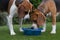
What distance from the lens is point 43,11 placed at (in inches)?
282

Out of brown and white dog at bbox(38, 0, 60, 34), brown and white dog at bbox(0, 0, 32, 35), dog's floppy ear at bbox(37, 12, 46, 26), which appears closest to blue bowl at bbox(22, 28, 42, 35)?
dog's floppy ear at bbox(37, 12, 46, 26)

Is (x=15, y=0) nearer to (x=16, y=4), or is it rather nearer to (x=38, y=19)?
(x=16, y=4)

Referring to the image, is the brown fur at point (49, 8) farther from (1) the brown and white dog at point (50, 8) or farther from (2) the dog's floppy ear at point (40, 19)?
(2) the dog's floppy ear at point (40, 19)

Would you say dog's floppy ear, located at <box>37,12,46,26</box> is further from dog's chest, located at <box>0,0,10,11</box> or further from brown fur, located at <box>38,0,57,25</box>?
dog's chest, located at <box>0,0,10,11</box>

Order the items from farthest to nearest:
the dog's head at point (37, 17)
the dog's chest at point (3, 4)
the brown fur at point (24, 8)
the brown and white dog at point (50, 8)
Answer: the dog's chest at point (3, 4), the brown and white dog at point (50, 8), the dog's head at point (37, 17), the brown fur at point (24, 8)

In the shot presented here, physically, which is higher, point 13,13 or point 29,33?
point 13,13

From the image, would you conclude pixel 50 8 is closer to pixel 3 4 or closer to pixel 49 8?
pixel 49 8

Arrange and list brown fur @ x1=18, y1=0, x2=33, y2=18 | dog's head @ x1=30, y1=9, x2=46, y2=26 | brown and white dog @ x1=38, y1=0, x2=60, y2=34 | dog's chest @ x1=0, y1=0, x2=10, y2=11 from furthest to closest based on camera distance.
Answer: dog's chest @ x1=0, y1=0, x2=10, y2=11 → brown and white dog @ x1=38, y1=0, x2=60, y2=34 → dog's head @ x1=30, y1=9, x2=46, y2=26 → brown fur @ x1=18, y1=0, x2=33, y2=18

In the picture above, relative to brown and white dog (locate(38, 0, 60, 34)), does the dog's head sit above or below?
below

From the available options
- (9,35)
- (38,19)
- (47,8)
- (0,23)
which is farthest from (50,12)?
(0,23)

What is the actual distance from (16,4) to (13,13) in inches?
10.7

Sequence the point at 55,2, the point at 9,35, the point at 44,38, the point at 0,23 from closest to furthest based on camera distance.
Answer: the point at 44,38
the point at 9,35
the point at 55,2
the point at 0,23

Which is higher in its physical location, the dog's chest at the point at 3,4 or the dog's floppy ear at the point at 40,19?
the dog's chest at the point at 3,4

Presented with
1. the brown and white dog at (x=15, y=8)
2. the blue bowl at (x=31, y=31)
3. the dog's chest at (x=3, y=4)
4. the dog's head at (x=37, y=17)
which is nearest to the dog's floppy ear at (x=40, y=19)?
the dog's head at (x=37, y=17)
